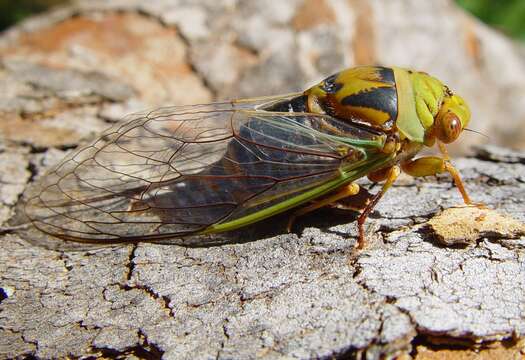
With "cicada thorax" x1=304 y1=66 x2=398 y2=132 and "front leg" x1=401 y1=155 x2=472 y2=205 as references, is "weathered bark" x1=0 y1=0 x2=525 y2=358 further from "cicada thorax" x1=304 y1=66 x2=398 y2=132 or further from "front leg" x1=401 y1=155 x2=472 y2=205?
"cicada thorax" x1=304 y1=66 x2=398 y2=132

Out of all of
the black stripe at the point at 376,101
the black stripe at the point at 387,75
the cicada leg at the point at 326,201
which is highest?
the black stripe at the point at 387,75

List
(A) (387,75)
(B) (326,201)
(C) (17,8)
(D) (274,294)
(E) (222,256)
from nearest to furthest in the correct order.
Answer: (D) (274,294), (E) (222,256), (B) (326,201), (A) (387,75), (C) (17,8)

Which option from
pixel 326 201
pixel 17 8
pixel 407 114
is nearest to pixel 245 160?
pixel 326 201

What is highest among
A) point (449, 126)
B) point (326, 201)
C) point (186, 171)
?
point (186, 171)

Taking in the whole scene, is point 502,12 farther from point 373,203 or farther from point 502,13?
point 373,203

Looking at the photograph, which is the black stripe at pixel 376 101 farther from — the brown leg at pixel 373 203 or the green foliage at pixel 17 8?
the green foliage at pixel 17 8

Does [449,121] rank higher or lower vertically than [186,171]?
lower

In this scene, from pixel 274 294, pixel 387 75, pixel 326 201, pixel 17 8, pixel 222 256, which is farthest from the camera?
pixel 17 8

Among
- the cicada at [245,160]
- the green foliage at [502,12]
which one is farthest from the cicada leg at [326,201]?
the green foliage at [502,12]
